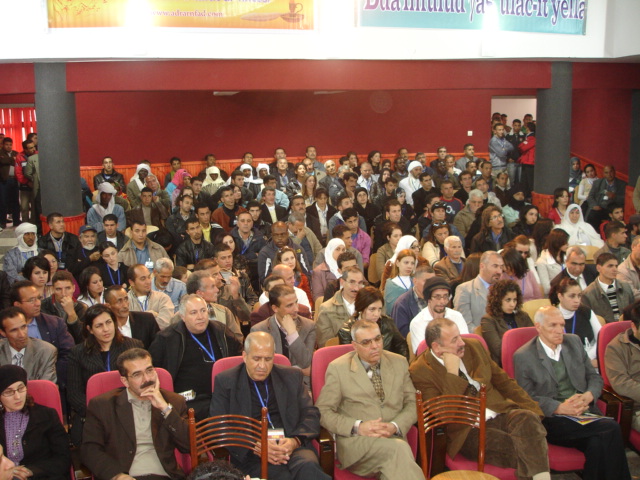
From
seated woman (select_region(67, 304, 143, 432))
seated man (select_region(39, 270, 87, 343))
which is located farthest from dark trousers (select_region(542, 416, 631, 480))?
seated man (select_region(39, 270, 87, 343))

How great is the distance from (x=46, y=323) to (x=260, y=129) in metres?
8.20

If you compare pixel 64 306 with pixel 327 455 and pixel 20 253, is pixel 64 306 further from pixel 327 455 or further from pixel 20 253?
pixel 327 455

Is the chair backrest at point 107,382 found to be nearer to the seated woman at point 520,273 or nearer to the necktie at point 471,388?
the necktie at point 471,388

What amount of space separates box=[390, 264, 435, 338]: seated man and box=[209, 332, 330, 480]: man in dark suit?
54.6 inches

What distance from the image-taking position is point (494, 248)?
7176 millimetres

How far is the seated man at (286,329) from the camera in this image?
462 cm

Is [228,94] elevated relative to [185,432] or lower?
elevated

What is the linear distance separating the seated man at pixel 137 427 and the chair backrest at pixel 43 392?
257mm

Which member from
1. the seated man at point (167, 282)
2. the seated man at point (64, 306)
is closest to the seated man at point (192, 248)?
the seated man at point (167, 282)

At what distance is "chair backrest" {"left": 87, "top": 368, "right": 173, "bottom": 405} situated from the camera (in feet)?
12.3

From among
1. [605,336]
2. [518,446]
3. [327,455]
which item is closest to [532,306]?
[605,336]

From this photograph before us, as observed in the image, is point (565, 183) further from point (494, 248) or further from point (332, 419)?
point (332, 419)

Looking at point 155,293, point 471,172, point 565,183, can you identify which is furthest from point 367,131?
point 155,293

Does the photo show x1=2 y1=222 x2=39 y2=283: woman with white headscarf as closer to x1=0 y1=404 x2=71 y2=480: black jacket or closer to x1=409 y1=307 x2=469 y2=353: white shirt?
x1=0 y1=404 x2=71 y2=480: black jacket
